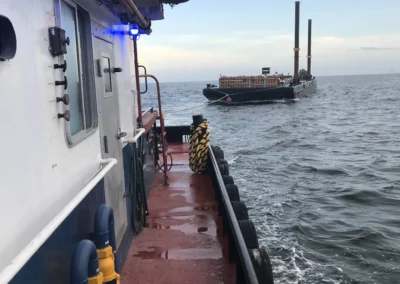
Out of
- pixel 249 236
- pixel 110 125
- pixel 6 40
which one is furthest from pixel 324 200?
pixel 6 40

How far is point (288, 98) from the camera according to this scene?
4466 centimetres

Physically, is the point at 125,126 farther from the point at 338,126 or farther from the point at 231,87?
the point at 231,87

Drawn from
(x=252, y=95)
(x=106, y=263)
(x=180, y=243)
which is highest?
(x=106, y=263)

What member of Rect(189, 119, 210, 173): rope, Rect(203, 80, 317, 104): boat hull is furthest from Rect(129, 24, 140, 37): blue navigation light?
Rect(203, 80, 317, 104): boat hull

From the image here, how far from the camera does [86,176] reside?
3.00 meters

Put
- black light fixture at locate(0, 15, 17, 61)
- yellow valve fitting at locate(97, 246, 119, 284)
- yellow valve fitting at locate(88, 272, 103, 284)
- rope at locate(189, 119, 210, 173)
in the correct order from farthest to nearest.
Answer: rope at locate(189, 119, 210, 173) → yellow valve fitting at locate(97, 246, 119, 284) → yellow valve fitting at locate(88, 272, 103, 284) → black light fixture at locate(0, 15, 17, 61)

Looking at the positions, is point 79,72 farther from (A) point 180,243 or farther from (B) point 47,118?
(A) point 180,243

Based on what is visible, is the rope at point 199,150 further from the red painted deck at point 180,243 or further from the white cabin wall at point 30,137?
the white cabin wall at point 30,137

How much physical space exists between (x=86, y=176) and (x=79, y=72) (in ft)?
2.70

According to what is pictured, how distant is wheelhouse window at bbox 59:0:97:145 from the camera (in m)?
2.82

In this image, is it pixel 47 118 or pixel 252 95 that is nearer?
pixel 47 118

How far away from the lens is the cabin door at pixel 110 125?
3594 mm

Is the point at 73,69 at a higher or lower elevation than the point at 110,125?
higher

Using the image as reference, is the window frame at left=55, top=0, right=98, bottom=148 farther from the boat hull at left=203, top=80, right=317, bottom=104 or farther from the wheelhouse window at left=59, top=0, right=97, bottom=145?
the boat hull at left=203, top=80, right=317, bottom=104
